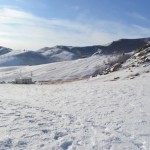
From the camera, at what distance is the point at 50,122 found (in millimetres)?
11023

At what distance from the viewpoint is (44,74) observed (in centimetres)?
10119

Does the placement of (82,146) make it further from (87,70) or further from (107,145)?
(87,70)

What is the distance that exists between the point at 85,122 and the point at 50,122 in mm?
1306

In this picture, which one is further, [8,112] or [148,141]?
[8,112]

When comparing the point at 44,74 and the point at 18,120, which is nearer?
the point at 18,120

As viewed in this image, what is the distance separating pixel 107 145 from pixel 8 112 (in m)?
5.39

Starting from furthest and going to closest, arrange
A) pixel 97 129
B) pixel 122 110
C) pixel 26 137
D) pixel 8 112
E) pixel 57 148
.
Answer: pixel 122 110
pixel 8 112
pixel 97 129
pixel 26 137
pixel 57 148

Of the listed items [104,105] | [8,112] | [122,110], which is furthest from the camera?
[104,105]

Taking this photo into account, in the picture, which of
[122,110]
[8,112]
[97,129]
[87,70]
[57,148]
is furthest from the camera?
[87,70]

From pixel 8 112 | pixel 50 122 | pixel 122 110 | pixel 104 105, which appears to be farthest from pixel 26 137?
pixel 104 105

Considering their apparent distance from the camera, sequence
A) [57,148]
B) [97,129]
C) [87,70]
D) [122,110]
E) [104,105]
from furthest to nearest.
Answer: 1. [87,70]
2. [104,105]
3. [122,110]
4. [97,129]
5. [57,148]

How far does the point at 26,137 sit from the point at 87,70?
87.5 metres

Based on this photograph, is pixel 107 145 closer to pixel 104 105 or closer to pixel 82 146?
pixel 82 146

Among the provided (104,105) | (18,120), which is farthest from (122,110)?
(18,120)
